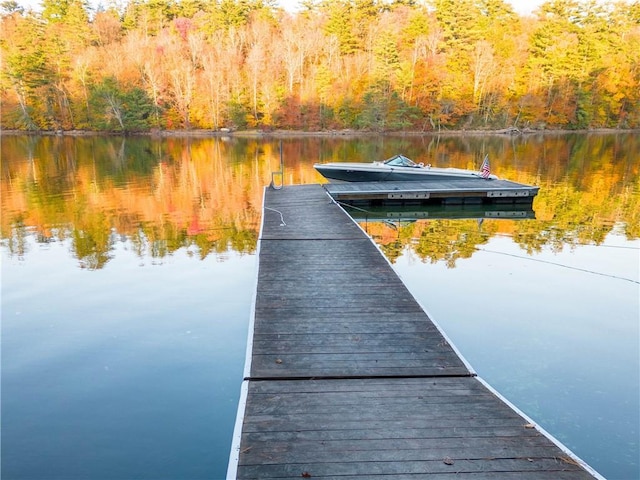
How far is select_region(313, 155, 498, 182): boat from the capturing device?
16.4m

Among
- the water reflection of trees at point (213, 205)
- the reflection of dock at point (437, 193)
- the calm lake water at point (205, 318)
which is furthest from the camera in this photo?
the reflection of dock at point (437, 193)

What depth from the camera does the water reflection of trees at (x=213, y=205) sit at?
11227mm

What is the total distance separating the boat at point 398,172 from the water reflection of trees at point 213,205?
254 cm

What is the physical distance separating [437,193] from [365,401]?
461 inches

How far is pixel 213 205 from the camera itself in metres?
15.6

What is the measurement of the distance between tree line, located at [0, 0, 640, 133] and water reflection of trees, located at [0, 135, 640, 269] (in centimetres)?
2578

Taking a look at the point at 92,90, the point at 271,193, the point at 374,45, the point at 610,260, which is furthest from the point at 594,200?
the point at 92,90

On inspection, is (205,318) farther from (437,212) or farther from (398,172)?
(398,172)

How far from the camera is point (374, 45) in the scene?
5569cm

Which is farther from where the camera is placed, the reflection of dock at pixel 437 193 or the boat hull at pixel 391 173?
the boat hull at pixel 391 173

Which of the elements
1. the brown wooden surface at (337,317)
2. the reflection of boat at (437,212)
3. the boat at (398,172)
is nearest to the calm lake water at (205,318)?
the reflection of boat at (437,212)

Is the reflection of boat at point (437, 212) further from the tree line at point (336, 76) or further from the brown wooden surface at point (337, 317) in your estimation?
the tree line at point (336, 76)

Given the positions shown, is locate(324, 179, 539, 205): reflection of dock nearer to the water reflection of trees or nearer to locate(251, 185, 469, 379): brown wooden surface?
the water reflection of trees

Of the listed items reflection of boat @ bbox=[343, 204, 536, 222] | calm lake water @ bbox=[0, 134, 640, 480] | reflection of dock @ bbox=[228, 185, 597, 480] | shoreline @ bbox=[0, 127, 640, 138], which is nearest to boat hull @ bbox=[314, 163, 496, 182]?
reflection of boat @ bbox=[343, 204, 536, 222]
